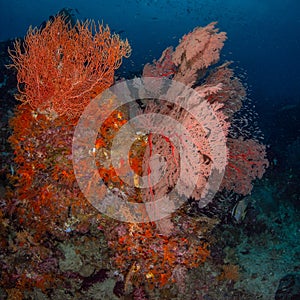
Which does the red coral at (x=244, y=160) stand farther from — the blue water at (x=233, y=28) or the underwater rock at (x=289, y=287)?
the blue water at (x=233, y=28)

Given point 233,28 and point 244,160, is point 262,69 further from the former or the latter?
point 244,160

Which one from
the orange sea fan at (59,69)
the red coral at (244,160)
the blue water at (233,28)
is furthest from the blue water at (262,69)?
the orange sea fan at (59,69)

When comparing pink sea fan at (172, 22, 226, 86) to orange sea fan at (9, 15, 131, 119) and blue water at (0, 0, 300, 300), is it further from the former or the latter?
blue water at (0, 0, 300, 300)

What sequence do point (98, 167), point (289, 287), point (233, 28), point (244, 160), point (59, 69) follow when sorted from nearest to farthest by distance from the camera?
point (98, 167)
point (59, 69)
point (244, 160)
point (289, 287)
point (233, 28)

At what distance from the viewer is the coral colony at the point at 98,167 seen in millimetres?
3844

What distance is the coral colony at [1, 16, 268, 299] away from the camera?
3844mm

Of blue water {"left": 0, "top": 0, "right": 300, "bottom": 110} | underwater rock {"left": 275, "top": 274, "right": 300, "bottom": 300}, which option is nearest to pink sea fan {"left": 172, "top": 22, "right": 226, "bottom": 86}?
underwater rock {"left": 275, "top": 274, "right": 300, "bottom": 300}

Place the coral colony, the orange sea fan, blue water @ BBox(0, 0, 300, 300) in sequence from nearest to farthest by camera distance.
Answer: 1. the coral colony
2. the orange sea fan
3. blue water @ BBox(0, 0, 300, 300)

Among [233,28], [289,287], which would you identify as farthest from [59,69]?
[233,28]

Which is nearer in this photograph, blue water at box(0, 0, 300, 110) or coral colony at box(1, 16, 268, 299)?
coral colony at box(1, 16, 268, 299)

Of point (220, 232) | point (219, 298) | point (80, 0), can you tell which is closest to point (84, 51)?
point (220, 232)

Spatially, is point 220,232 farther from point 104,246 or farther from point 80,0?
point 80,0

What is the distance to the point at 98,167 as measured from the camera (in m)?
4.04

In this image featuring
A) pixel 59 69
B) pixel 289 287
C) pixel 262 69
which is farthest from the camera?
pixel 262 69
